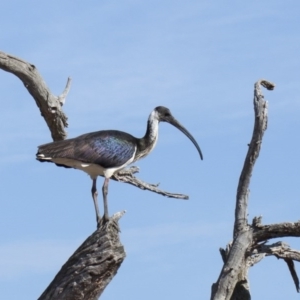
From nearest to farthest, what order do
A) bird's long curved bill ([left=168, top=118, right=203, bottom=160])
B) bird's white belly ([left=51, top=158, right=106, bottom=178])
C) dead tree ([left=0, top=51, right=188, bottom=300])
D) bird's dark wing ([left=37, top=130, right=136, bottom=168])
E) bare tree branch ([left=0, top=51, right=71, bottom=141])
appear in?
dead tree ([left=0, top=51, right=188, bottom=300])
bird's dark wing ([left=37, top=130, right=136, bottom=168])
bird's white belly ([left=51, top=158, right=106, bottom=178])
bare tree branch ([left=0, top=51, right=71, bottom=141])
bird's long curved bill ([left=168, top=118, right=203, bottom=160])

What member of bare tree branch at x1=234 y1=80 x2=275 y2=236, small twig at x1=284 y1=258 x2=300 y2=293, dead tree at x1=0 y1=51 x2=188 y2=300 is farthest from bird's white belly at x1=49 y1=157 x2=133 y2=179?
dead tree at x1=0 y1=51 x2=188 y2=300

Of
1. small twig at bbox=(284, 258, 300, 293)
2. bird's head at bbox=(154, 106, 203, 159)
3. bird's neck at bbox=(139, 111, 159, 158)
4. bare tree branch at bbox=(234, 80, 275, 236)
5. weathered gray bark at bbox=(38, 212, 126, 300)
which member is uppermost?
bird's head at bbox=(154, 106, 203, 159)

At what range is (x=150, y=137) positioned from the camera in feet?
55.3

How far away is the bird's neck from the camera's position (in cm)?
1675

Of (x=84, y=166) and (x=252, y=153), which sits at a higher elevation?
(x=84, y=166)

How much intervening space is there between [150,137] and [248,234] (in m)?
2.51

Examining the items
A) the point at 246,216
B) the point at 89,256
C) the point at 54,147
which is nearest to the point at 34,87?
the point at 54,147

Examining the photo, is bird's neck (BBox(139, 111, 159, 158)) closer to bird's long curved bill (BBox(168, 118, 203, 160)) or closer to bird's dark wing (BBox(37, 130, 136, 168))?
bird's dark wing (BBox(37, 130, 136, 168))

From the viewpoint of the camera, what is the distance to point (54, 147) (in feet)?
49.4

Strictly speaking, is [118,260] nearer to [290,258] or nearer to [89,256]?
[89,256]

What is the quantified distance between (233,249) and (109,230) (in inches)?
153

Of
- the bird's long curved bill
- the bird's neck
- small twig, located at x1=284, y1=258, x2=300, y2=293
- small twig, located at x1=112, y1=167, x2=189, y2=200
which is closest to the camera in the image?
small twig, located at x1=284, y1=258, x2=300, y2=293

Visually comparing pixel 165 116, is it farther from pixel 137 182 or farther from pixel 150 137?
pixel 137 182

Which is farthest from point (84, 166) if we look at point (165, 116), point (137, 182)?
point (165, 116)
